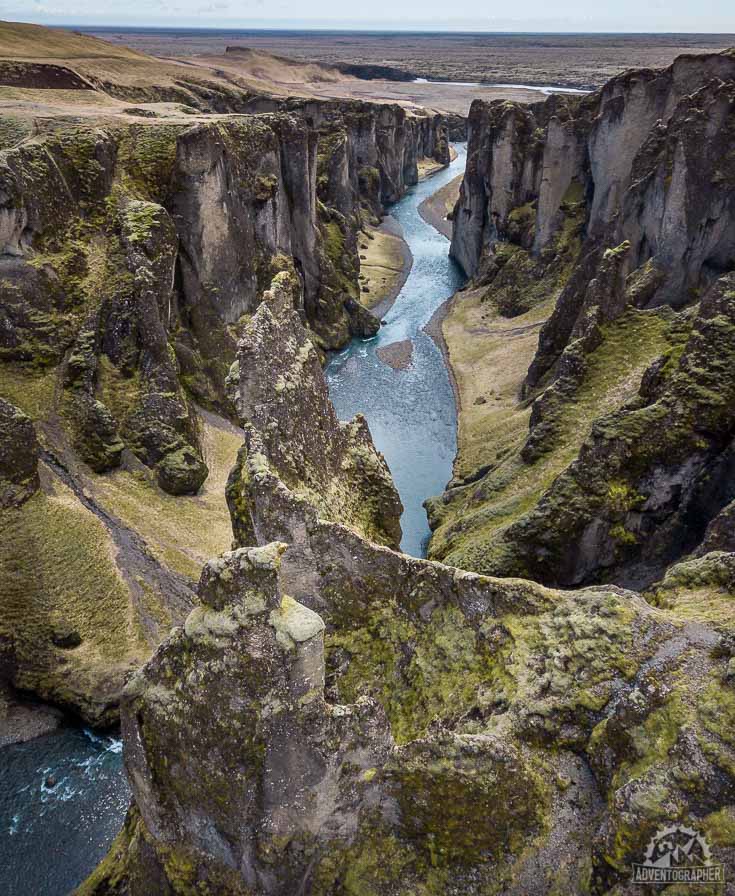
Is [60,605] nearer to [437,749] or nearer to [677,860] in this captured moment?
A: [437,749]

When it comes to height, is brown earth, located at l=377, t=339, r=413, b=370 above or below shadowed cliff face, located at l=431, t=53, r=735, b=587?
below

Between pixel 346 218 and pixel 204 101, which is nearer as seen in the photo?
pixel 346 218

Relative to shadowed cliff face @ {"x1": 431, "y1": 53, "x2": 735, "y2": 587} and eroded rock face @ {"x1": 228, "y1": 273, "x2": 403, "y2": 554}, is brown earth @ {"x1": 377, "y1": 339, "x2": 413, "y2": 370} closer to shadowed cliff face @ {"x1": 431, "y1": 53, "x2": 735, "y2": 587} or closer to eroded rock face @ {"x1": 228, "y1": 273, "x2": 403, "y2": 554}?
shadowed cliff face @ {"x1": 431, "y1": 53, "x2": 735, "y2": 587}

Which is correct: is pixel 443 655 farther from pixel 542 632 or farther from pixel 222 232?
pixel 222 232

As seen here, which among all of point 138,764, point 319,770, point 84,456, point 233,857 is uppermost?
point 319,770

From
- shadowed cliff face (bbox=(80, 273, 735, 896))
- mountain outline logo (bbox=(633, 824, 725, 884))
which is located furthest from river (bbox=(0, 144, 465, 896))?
mountain outline logo (bbox=(633, 824, 725, 884))

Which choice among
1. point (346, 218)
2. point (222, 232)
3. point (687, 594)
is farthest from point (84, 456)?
point (346, 218)
